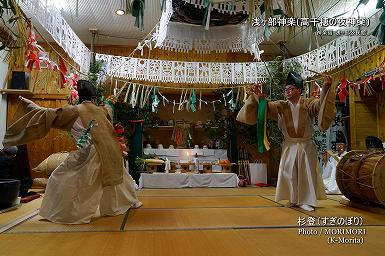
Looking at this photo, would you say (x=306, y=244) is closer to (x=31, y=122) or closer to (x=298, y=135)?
(x=298, y=135)

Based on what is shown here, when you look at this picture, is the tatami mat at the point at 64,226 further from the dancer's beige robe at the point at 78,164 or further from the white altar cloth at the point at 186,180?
the white altar cloth at the point at 186,180

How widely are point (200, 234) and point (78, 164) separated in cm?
136

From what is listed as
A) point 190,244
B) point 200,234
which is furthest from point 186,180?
point 190,244

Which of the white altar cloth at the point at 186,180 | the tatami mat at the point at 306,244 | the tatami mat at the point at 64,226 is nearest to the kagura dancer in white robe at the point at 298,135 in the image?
the tatami mat at the point at 306,244

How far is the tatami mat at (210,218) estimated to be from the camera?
2453 millimetres

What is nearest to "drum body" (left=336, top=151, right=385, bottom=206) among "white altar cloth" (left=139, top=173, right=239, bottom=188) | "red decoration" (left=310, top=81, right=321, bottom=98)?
"red decoration" (left=310, top=81, right=321, bottom=98)

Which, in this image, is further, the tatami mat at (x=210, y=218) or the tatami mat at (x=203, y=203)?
the tatami mat at (x=203, y=203)

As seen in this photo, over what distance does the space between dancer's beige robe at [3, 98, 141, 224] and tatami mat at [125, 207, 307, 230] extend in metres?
0.37

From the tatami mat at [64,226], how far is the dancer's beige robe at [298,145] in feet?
5.90

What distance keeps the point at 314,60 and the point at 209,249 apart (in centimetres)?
469

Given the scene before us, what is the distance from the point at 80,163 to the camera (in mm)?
2867

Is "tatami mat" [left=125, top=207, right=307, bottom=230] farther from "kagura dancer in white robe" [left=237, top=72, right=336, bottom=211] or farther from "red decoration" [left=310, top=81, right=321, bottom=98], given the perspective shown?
"red decoration" [left=310, top=81, right=321, bottom=98]

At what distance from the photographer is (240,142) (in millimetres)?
7973

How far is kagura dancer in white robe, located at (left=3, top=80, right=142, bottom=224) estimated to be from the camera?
8.80 feet
